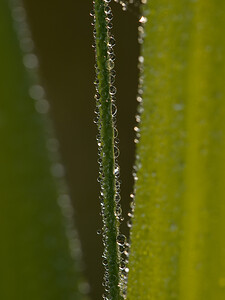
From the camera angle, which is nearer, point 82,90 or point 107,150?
point 107,150

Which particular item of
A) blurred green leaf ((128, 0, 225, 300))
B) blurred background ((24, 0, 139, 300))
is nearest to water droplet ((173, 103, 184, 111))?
blurred green leaf ((128, 0, 225, 300))

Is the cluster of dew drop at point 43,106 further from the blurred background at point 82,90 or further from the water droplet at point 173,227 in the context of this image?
the blurred background at point 82,90

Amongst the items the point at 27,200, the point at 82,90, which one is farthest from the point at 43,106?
the point at 82,90

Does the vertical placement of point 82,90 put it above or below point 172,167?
above

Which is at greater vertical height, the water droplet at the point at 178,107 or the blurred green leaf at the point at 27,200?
the water droplet at the point at 178,107

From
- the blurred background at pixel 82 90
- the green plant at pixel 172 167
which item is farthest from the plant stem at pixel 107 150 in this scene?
the blurred background at pixel 82 90

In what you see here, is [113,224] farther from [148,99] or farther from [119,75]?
[119,75]

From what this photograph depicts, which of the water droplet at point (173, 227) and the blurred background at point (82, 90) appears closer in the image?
the water droplet at point (173, 227)

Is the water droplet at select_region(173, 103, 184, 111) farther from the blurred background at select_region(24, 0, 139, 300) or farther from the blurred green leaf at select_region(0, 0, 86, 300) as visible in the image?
the blurred background at select_region(24, 0, 139, 300)

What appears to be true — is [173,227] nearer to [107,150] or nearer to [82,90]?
[107,150]
